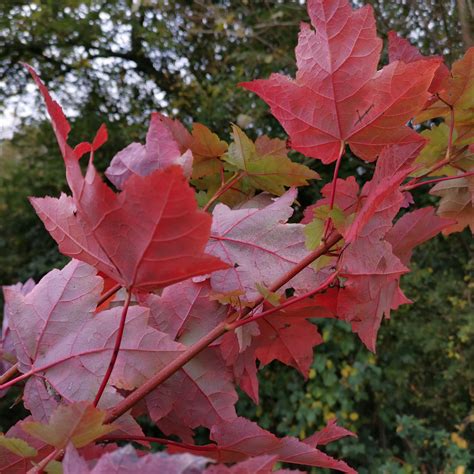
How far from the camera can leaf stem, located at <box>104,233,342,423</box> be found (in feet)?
0.98

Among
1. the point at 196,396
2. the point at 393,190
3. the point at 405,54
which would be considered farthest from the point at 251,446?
the point at 405,54

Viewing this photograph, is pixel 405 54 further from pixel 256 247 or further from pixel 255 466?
pixel 255 466

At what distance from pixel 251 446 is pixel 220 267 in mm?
124

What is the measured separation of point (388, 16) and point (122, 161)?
234cm

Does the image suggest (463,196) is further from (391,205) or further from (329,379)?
(329,379)

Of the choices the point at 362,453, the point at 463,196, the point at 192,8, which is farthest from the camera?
the point at 192,8

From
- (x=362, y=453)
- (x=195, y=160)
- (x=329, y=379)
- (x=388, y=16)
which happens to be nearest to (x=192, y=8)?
(x=388, y=16)

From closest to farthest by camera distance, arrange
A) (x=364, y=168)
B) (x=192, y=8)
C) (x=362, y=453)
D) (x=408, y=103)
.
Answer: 1. (x=408, y=103)
2. (x=362, y=453)
3. (x=364, y=168)
4. (x=192, y=8)

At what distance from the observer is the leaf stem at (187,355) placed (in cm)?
30

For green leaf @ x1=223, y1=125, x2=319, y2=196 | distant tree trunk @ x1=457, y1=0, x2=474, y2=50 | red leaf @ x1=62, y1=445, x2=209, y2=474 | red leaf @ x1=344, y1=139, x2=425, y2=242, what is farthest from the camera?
distant tree trunk @ x1=457, y1=0, x2=474, y2=50

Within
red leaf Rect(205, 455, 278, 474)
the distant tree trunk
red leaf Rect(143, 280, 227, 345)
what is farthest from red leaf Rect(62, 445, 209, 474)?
the distant tree trunk

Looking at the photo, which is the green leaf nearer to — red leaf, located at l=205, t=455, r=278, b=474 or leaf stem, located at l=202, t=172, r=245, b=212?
leaf stem, located at l=202, t=172, r=245, b=212

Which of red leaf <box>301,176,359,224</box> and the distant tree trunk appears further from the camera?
the distant tree trunk

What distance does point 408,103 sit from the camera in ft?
1.04
